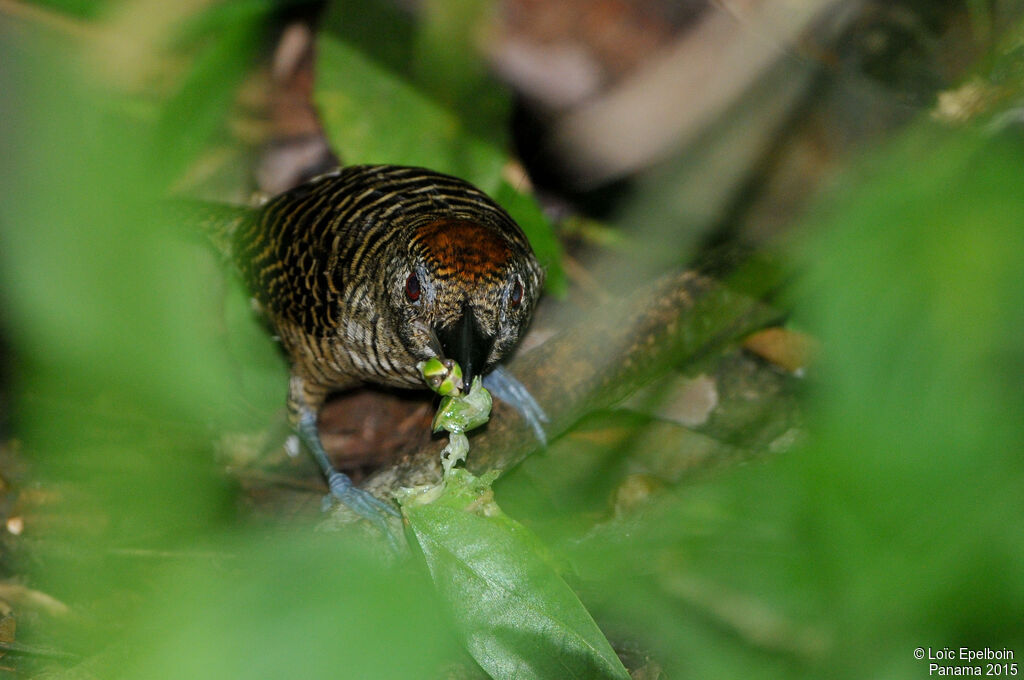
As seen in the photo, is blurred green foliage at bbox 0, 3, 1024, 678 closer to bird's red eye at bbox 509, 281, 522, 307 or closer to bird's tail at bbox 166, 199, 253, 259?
bird's red eye at bbox 509, 281, 522, 307

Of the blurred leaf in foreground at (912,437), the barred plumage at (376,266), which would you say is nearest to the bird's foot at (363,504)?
the barred plumage at (376,266)

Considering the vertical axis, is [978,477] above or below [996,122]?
below

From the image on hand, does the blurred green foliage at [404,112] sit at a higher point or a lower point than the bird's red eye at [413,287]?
higher

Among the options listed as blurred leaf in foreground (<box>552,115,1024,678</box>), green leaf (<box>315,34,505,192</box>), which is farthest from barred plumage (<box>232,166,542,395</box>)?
blurred leaf in foreground (<box>552,115,1024,678</box>)

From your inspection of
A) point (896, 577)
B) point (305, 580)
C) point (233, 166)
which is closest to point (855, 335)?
point (896, 577)

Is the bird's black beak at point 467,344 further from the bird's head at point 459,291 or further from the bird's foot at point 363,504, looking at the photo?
the bird's foot at point 363,504

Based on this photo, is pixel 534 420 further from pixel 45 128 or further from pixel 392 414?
pixel 45 128

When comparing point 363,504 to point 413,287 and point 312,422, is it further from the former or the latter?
point 413,287
